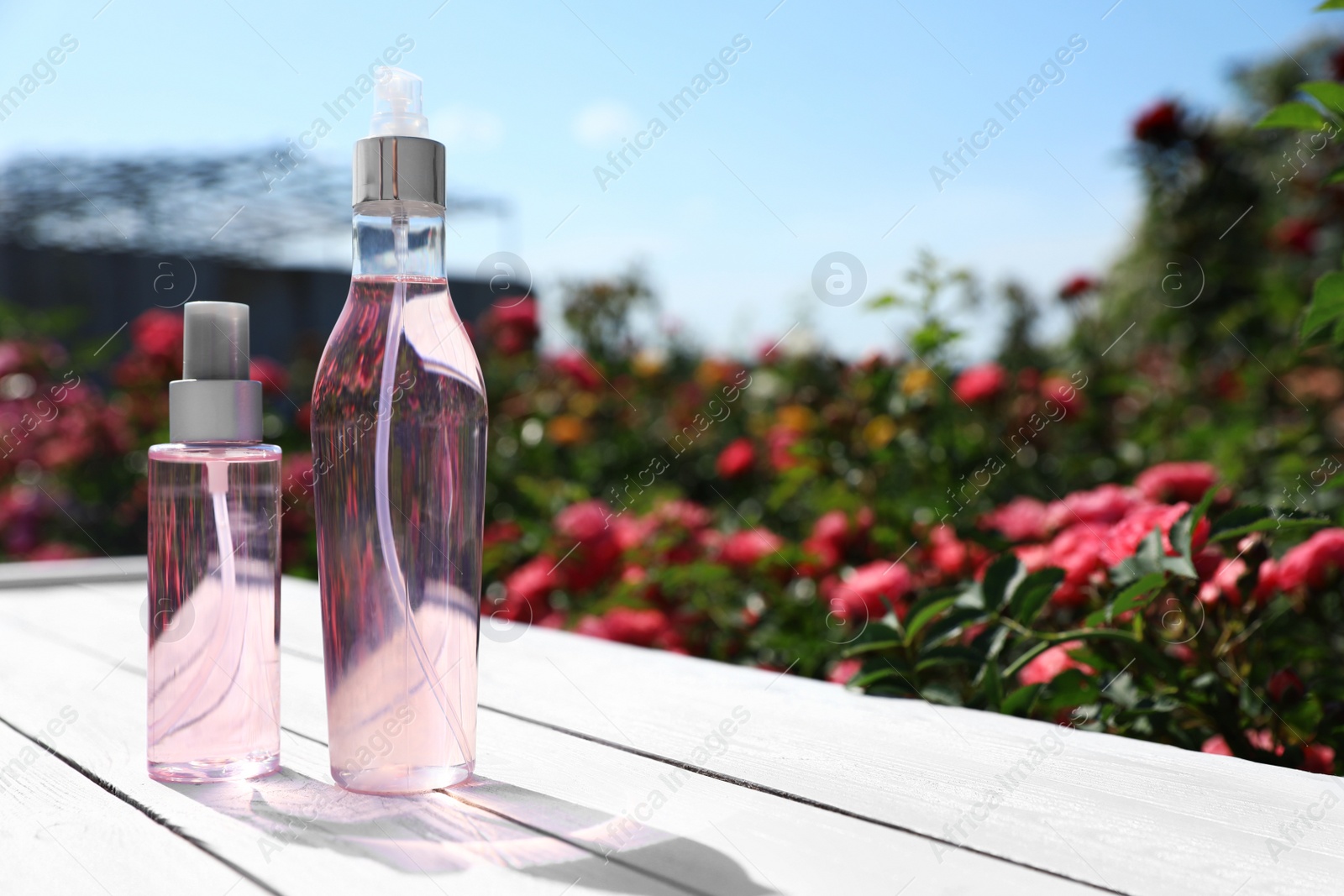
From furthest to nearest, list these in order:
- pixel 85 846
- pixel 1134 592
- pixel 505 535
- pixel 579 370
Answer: pixel 579 370, pixel 505 535, pixel 1134 592, pixel 85 846

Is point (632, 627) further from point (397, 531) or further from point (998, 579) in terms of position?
point (397, 531)

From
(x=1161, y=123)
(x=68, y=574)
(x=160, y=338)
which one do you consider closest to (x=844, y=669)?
(x=68, y=574)

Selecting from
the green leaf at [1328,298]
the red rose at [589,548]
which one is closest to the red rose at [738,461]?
the red rose at [589,548]

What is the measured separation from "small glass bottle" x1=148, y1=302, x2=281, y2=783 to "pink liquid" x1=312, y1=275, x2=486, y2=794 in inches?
2.4

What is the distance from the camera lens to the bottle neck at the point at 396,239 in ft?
2.28

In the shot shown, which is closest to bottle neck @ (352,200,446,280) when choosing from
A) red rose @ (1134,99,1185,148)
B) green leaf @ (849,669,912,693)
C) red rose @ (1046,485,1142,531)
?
green leaf @ (849,669,912,693)

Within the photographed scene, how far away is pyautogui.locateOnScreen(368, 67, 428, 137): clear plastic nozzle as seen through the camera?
0.69m

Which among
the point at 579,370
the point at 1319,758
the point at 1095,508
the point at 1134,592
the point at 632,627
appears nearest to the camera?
the point at 1134,592

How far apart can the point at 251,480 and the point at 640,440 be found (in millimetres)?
2467

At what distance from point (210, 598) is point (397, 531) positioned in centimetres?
16

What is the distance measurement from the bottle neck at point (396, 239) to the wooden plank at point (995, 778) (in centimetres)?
41

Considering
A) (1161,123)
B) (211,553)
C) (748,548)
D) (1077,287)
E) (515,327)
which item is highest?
(1161,123)

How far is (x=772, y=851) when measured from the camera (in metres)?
0.60

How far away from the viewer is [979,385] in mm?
2123
